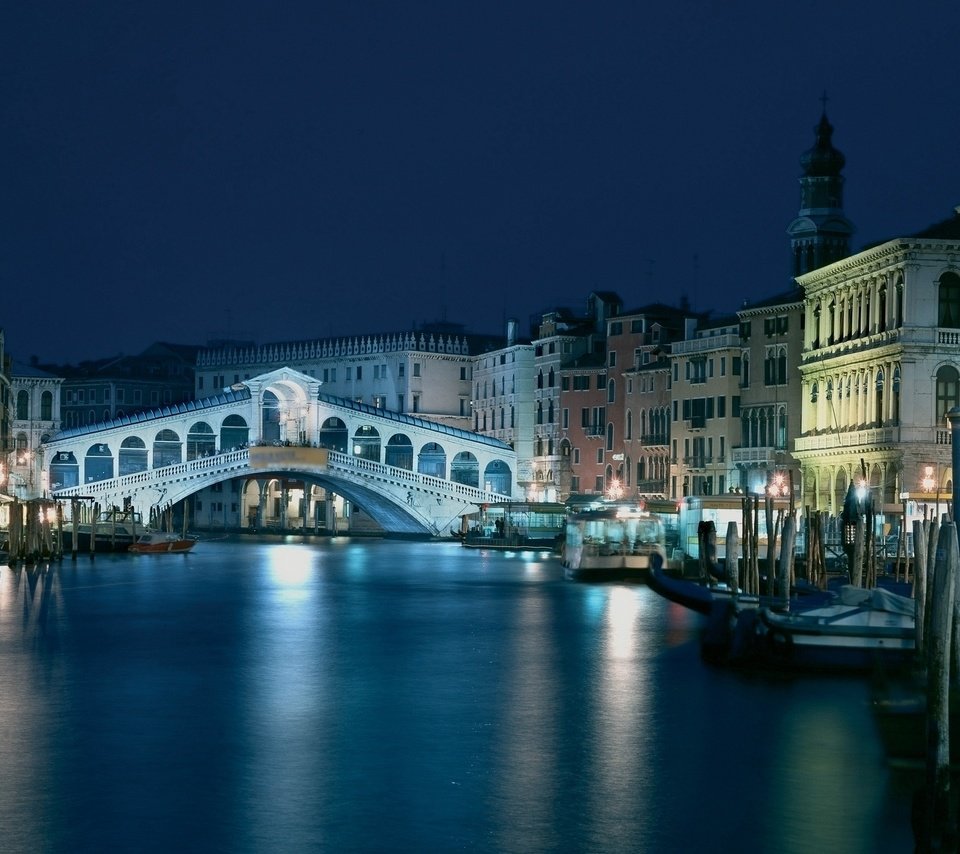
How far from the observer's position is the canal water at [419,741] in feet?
38.7

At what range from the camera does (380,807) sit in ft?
40.7

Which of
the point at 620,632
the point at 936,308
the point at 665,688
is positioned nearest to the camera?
the point at 665,688

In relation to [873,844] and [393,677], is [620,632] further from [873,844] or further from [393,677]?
[873,844]

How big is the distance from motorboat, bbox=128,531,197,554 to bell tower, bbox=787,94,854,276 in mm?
17553

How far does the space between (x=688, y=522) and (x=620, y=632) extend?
16863 mm

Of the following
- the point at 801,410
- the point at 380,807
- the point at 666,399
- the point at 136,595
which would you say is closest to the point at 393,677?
the point at 380,807

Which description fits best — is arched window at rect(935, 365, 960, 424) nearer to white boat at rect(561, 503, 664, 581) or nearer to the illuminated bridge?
white boat at rect(561, 503, 664, 581)

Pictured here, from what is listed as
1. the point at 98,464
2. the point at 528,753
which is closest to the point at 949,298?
the point at 528,753

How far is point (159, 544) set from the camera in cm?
5122

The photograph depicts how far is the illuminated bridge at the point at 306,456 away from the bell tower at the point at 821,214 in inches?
542

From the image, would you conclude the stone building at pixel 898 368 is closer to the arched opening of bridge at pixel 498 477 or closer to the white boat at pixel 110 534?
the white boat at pixel 110 534

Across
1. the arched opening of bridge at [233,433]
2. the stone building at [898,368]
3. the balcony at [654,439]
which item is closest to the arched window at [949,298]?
the stone building at [898,368]

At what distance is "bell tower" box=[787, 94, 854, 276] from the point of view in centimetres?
5278

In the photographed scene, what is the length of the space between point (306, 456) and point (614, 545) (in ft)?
70.9
